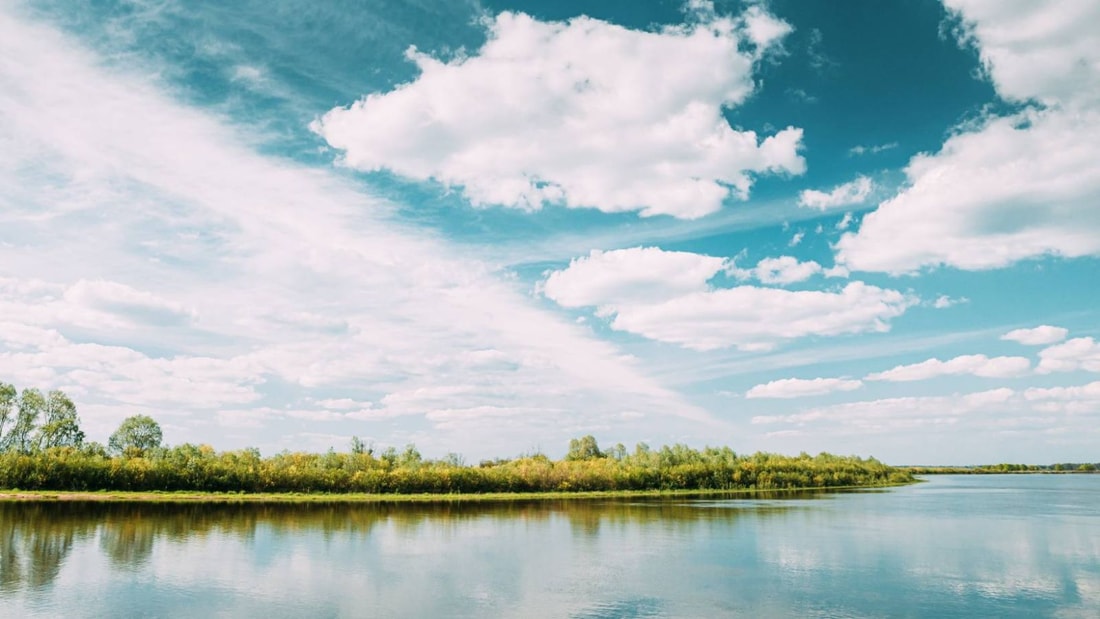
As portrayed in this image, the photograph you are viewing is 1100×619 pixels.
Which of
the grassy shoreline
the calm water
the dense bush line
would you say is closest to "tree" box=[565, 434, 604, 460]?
the dense bush line

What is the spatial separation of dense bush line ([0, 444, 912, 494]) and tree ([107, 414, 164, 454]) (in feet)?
33.9

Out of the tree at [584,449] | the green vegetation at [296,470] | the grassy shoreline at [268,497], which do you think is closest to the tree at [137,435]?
the green vegetation at [296,470]

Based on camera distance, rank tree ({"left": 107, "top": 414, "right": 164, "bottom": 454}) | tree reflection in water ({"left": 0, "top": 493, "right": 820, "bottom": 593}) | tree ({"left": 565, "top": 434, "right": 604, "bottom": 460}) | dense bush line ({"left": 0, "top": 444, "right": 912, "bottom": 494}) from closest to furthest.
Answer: tree reflection in water ({"left": 0, "top": 493, "right": 820, "bottom": 593}) → dense bush line ({"left": 0, "top": 444, "right": 912, "bottom": 494}) → tree ({"left": 107, "top": 414, "right": 164, "bottom": 454}) → tree ({"left": 565, "top": 434, "right": 604, "bottom": 460})

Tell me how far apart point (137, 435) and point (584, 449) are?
105 m

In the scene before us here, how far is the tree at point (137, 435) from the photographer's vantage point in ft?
418

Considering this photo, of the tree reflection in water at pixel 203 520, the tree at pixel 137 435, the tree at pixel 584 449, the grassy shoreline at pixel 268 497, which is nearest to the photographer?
the tree reflection in water at pixel 203 520

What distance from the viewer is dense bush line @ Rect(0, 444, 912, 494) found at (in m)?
89.4

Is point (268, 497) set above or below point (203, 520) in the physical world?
below

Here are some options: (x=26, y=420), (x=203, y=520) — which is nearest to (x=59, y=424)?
(x=26, y=420)

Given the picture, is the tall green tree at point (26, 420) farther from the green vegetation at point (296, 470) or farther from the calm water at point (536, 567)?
the calm water at point (536, 567)

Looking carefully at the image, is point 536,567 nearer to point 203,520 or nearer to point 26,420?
point 203,520

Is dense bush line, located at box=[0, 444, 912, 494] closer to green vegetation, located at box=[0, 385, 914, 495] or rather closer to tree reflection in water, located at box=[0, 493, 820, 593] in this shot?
green vegetation, located at box=[0, 385, 914, 495]

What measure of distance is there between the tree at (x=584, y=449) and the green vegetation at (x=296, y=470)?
29594 mm

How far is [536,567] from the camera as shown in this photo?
1451 inches
